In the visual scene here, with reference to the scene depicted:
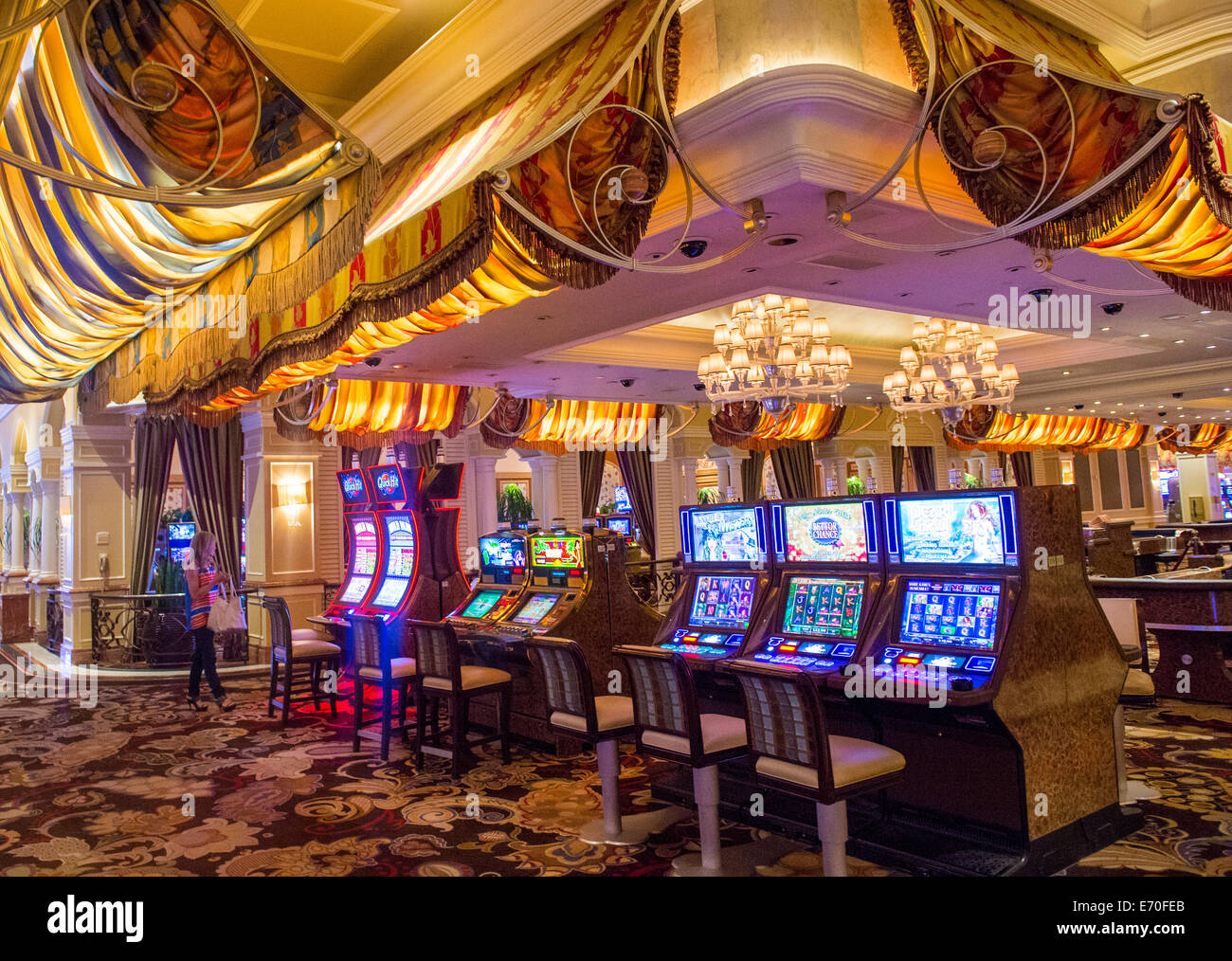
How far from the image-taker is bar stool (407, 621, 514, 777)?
4.91 metres

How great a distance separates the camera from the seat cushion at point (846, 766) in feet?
9.91

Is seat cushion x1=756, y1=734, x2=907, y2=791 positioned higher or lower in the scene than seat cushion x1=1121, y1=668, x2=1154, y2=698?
lower

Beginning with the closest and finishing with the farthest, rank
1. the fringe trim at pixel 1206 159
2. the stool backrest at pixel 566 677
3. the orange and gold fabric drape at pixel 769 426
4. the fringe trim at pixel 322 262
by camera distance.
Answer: the fringe trim at pixel 322 262 < the fringe trim at pixel 1206 159 < the stool backrest at pixel 566 677 < the orange and gold fabric drape at pixel 769 426

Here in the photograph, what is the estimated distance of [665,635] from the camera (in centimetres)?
456

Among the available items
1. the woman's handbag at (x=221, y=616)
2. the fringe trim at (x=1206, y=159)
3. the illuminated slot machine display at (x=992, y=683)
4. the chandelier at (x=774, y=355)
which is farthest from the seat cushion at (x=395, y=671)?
the fringe trim at (x=1206, y=159)

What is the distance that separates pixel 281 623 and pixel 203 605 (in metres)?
1.16

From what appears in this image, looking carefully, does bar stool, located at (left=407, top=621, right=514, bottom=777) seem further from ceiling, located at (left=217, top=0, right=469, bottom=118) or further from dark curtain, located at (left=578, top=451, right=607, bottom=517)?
dark curtain, located at (left=578, top=451, right=607, bottom=517)

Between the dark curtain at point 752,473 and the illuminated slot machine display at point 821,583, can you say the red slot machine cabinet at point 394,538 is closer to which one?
the illuminated slot machine display at point 821,583

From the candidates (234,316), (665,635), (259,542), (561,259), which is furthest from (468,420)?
Result: (561,259)

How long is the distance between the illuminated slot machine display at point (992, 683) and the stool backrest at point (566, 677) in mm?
1040

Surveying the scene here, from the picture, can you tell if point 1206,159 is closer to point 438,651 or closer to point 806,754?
point 806,754

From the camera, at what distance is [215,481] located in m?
9.83

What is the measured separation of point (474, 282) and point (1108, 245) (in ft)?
7.82

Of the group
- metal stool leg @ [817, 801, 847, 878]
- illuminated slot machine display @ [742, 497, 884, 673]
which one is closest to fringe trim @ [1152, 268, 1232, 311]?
illuminated slot machine display @ [742, 497, 884, 673]
